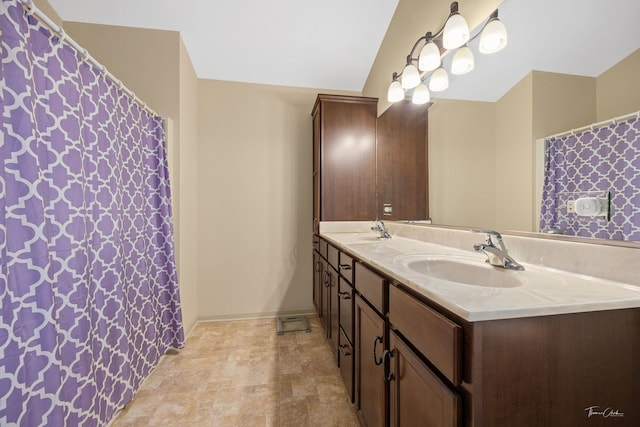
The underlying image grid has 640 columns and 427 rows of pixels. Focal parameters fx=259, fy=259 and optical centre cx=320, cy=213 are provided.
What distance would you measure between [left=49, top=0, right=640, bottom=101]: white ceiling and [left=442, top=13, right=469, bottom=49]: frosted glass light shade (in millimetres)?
154

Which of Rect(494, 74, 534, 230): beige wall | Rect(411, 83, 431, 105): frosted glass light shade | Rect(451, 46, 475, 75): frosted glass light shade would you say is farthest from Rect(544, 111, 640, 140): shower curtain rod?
Rect(411, 83, 431, 105): frosted glass light shade

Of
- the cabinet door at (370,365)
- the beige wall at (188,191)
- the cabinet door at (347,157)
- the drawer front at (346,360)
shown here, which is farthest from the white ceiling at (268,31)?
the drawer front at (346,360)

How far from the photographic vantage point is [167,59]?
6.47 feet

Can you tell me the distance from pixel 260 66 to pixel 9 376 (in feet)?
8.03

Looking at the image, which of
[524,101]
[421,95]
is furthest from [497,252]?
[421,95]

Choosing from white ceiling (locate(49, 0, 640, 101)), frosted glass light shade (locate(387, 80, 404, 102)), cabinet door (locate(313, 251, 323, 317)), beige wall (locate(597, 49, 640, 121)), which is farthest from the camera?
cabinet door (locate(313, 251, 323, 317))

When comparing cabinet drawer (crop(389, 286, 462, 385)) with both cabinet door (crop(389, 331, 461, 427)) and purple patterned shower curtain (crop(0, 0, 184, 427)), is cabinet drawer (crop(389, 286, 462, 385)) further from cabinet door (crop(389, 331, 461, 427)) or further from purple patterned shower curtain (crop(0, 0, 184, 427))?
purple patterned shower curtain (crop(0, 0, 184, 427))

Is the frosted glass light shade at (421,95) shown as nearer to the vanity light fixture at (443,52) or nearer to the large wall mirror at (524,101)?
the vanity light fixture at (443,52)

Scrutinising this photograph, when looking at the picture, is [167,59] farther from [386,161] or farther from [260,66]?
[386,161]

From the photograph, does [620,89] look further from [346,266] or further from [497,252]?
[346,266]

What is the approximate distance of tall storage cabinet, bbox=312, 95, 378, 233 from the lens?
2.21 m

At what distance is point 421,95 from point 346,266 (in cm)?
116

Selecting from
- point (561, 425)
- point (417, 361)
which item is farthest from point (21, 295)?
point (561, 425)

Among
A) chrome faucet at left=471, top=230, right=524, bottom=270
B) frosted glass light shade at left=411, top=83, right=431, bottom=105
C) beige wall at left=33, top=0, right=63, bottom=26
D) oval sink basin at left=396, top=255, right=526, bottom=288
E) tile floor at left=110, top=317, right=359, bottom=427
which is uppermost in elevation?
beige wall at left=33, top=0, right=63, bottom=26
